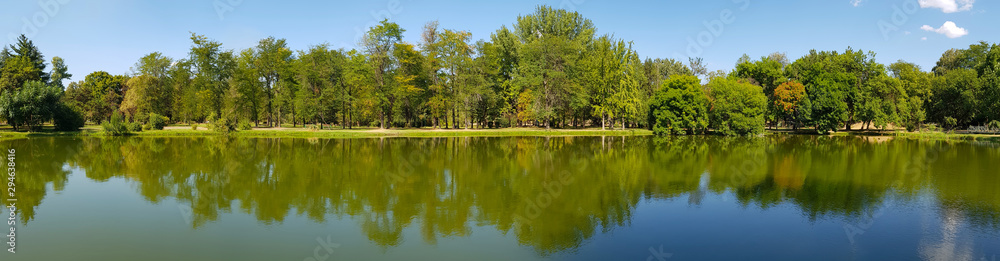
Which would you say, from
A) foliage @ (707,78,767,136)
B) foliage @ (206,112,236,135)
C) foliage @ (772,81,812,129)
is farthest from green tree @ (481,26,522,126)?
foliage @ (772,81,812,129)

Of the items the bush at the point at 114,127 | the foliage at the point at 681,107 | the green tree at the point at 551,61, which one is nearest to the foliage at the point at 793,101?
the foliage at the point at 681,107

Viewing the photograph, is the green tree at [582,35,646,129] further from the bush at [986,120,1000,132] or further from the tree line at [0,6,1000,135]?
the bush at [986,120,1000,132]

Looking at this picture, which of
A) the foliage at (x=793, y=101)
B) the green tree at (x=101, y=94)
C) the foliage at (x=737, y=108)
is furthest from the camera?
the green tree at (x=101, y=94)

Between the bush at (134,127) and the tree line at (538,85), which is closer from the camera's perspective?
the bush at (134,127)

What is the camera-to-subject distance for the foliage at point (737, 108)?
59.6 meters

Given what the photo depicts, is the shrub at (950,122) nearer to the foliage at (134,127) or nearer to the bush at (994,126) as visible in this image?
the bush at (994,126)

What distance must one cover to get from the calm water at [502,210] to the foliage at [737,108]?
31.6 metres

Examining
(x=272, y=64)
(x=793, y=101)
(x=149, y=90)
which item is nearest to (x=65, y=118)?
(x=149, y=90)

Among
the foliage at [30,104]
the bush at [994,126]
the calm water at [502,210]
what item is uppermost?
the foliage at [30,104]

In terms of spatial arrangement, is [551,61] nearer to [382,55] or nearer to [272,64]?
[382,55]

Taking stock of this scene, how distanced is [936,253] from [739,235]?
4.10 metres

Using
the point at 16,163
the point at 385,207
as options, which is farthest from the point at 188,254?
the point at 16,163

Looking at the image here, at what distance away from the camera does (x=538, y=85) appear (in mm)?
64812

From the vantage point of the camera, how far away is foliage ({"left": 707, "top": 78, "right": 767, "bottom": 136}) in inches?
2345
